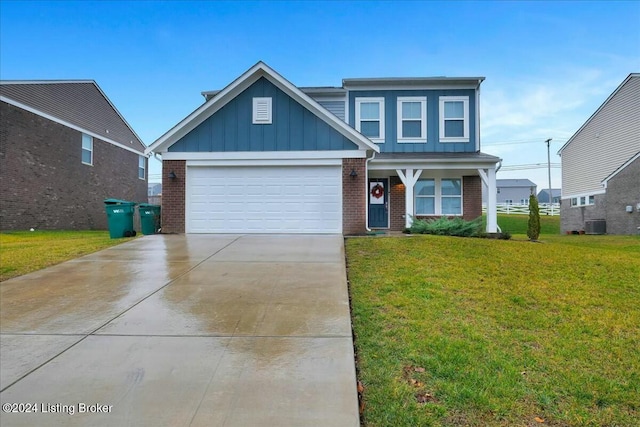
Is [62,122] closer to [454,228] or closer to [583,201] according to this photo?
[454,228]

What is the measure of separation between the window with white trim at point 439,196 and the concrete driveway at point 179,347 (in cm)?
972

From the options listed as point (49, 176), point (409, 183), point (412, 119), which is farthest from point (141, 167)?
point (409, 183)

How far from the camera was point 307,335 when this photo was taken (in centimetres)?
442

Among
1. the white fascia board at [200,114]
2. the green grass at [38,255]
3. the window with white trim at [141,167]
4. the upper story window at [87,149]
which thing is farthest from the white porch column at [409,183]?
the window with white trim at [141,167]

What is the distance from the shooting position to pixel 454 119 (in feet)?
52.1

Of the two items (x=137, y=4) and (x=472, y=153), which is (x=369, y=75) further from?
(x=137, y=4)

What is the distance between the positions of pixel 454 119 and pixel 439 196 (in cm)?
310

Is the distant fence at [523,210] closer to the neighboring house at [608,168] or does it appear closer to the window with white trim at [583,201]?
the window with white trim at [583,201]

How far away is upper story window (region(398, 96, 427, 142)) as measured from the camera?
52.1ft

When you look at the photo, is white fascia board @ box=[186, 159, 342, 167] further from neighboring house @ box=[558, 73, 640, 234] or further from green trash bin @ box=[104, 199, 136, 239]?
neighboring house @ box=[558, 73, 640, 234]

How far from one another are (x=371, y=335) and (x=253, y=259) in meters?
4.38

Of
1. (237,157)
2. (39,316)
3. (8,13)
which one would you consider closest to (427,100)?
(237,157)

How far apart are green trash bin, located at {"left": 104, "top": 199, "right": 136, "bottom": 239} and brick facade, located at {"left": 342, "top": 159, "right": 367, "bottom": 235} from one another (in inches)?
260

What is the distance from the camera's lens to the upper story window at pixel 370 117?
15992 mm
